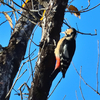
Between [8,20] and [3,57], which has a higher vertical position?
[8,20]

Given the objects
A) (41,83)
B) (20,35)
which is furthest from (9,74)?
(41,83)

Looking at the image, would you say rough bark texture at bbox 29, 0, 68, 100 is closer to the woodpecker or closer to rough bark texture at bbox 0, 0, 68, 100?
rough bark texture at bbox 0, 0, 68, 100

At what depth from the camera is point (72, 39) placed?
279 centimetres

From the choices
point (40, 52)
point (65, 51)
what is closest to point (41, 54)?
point (40, 52)

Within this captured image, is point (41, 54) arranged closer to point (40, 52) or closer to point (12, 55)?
point (40, 52)

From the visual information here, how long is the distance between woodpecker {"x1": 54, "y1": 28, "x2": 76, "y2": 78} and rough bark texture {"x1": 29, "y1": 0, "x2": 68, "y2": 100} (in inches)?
13.2

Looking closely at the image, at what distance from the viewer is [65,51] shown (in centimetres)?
256

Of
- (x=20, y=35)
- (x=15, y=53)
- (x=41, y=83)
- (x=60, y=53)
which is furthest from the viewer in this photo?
(x=20, y=35)

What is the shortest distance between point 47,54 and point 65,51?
0.76 metres

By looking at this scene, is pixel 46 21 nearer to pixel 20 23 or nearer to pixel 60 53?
pixel 60 53

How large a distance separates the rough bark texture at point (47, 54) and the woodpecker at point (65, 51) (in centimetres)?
33

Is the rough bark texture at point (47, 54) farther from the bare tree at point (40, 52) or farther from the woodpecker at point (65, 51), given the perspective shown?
the woodpecker at point (65, 51)

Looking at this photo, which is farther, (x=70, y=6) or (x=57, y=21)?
(x=70, y=6)

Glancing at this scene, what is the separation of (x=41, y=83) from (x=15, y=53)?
1058 mm
